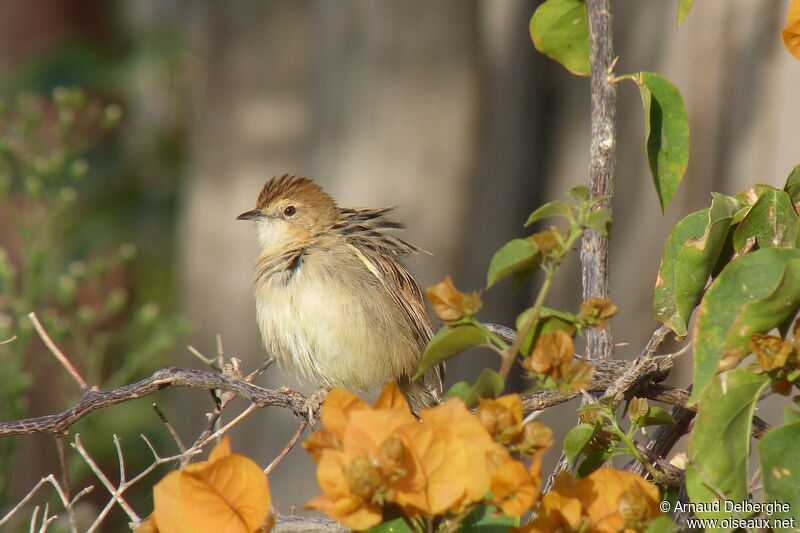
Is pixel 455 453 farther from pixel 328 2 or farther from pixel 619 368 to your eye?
pixel 328 2

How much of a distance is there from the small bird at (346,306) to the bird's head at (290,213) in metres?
0.01

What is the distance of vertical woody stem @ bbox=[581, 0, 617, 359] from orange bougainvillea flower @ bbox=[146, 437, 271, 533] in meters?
0.81

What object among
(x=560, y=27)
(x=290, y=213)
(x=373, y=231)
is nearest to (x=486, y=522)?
(x=560, y=27)

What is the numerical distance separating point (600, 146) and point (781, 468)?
30.7 inches

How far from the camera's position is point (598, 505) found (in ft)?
4.08

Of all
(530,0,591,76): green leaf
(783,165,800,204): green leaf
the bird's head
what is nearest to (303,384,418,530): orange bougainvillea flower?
(783,165,800,204): green leaf

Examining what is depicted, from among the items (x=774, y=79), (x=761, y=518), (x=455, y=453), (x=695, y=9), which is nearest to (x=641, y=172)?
(x=695, y=9)

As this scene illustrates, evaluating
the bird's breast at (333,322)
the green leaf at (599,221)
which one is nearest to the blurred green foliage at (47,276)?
the bird's breast at (333,322)

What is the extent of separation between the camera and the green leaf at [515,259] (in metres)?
1.23

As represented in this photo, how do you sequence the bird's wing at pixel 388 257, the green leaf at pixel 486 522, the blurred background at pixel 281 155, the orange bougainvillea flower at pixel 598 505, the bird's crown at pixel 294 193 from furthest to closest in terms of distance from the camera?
the bird's crown at pixel 294 193, the bird's wing at pixel 388 257, the blurred background at pixel 281 155, the green leaf at pixel 486 522, the orange bougainvillea flower at pixel 598 505

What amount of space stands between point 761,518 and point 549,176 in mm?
4227

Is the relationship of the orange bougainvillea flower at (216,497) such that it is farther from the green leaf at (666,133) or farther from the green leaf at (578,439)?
the green leaf at (666,133)

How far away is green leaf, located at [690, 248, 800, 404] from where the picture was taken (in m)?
1.24

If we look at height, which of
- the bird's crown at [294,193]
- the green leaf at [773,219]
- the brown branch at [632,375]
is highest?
the green leaf at [773,219]
